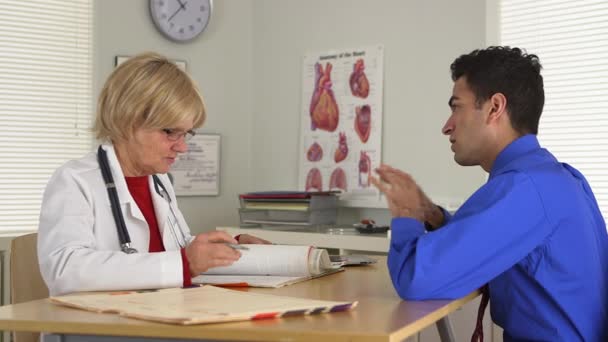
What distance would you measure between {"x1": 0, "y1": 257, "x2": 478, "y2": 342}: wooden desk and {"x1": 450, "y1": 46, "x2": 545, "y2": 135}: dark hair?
22.0 inches

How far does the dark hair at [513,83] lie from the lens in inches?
72.7

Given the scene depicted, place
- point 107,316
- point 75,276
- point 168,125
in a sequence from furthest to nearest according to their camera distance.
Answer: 1. point 168,125
2. point 75,276
3. point 107,316

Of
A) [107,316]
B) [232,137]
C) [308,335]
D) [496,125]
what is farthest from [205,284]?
[232,137]

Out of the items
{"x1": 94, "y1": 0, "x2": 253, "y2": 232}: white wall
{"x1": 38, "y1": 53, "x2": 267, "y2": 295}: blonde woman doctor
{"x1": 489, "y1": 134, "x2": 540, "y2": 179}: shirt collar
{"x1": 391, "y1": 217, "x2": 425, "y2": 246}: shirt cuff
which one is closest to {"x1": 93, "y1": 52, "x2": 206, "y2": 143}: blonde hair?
{"x1": 38, "y1": 53, "x2": 267, "y2": 295}: blonde woman doctor

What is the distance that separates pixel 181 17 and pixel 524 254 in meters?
2.80

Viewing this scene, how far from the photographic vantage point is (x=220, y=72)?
4.17 meters

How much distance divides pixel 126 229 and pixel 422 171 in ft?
6.64

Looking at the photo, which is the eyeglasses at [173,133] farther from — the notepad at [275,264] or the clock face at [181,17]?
the clock face at [181,17]

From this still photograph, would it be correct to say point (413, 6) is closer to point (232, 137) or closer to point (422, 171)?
point (422, 171)

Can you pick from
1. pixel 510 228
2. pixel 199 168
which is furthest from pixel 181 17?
pixel 510 228

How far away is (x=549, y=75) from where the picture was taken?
10.6ft

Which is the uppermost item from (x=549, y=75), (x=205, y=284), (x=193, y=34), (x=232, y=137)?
(x=193, y=34)

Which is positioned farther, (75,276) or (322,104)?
(322,104)

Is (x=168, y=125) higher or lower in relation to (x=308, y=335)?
higher
